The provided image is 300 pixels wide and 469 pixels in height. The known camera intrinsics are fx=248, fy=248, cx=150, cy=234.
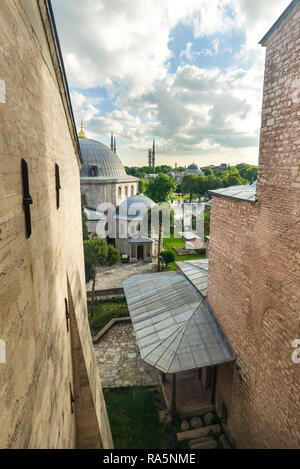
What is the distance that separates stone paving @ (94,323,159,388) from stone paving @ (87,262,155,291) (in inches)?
180

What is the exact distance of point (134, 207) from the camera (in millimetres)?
23609

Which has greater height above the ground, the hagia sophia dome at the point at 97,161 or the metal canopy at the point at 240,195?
the hagia sophia dome at the point at 97,161

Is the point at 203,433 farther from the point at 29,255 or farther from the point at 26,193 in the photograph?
the point at 26,193

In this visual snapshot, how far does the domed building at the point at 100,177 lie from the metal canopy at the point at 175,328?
16.6 meters

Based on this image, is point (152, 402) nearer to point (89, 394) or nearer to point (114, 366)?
point (114, 366)

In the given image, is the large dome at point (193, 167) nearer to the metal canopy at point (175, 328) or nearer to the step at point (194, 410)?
the metal canopy at point (175, 328)

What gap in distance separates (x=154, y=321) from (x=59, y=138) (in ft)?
20.3

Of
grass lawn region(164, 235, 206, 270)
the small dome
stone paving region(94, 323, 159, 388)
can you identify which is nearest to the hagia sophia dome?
the small dome

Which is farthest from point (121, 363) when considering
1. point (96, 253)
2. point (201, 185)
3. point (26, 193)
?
point (201, 185)

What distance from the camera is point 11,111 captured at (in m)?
1.87

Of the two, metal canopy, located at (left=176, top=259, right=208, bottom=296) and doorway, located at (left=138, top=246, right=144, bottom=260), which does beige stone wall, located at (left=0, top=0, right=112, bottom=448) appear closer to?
metal canopy, located at (left=176, top=259, right=208, bottom=296)

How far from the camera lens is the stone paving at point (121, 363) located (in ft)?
32.5

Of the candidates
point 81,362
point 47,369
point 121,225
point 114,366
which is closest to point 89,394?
point 81,362

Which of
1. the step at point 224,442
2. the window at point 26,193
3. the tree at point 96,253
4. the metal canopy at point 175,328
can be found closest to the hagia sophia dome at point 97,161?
the tree at point 96,253
